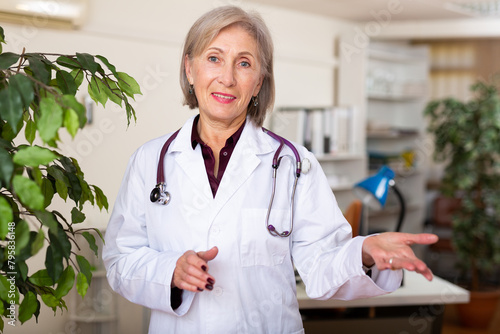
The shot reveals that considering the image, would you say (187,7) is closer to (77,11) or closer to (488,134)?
(77,11)

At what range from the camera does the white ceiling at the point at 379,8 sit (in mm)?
4262

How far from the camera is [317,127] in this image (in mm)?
4129

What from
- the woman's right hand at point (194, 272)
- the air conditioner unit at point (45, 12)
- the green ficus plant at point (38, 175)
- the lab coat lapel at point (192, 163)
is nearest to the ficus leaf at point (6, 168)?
the green ficus plant at point (38, 175)

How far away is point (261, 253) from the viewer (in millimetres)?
1371

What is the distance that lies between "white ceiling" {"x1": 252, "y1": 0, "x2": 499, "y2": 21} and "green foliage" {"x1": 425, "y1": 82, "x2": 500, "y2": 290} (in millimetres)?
745

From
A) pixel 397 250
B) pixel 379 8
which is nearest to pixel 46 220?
pixel 397 250

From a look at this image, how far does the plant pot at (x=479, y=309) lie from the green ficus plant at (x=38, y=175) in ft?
12.0

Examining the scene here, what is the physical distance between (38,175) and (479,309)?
13.2 feet

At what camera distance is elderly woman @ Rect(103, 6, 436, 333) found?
1.34 metres

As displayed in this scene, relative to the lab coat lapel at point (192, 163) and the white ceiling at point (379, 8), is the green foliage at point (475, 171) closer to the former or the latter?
the white ceiling at point (379, 8)

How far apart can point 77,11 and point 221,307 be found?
2.22 metres

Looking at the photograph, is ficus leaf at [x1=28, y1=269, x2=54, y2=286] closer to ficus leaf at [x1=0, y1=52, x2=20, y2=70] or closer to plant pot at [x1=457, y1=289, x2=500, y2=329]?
ficus leaf at [x1=0, y1=52, x2=20, y2=70]

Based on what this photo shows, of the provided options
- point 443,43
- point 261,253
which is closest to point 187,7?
point 261,253

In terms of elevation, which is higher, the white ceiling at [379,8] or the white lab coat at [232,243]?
the white ceiling at [379,8]
